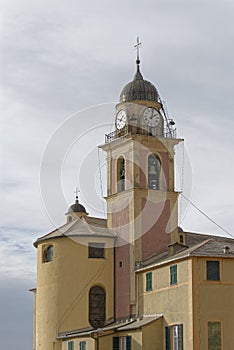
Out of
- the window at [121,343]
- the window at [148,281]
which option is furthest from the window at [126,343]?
the window at [148,281]

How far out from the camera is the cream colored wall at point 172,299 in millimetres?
48406

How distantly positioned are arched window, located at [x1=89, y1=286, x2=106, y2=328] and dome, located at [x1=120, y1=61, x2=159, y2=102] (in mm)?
13926

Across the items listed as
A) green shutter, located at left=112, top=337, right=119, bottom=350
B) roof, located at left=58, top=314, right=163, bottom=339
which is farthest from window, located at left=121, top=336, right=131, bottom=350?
green shutter, located at left=112, top=337, right=119, bottom=350

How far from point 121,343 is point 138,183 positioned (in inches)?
490

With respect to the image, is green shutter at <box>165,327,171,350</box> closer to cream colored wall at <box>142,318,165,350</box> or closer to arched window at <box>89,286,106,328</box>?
cream colored wall at <box>142,318,165,350</box>

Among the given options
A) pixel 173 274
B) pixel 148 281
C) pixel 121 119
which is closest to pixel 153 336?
pixel 173 274

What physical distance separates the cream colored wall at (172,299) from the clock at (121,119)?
41.7ft

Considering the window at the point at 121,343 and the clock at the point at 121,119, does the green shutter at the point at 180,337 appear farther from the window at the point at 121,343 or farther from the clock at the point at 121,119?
the clock at the point at 121,119

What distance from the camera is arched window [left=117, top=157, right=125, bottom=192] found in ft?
201

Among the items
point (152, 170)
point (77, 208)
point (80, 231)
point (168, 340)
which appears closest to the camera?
point (168, 340)

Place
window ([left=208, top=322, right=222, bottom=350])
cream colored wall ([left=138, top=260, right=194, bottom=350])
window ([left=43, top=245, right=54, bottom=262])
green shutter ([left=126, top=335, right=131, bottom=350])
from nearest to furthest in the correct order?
window ([left=208, top=322, right=222, bottom=350]), cream colored wall ([left=138, top=260, right=194, bottom=350]), green shutter ([left=126, top=335, right=131, bottom=350]), window ([left=43, top=245, right=54, bottom=262])

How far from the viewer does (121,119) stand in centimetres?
6222

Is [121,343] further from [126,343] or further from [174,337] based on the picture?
[174,337]

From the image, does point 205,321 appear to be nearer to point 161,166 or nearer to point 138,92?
point 161,166
